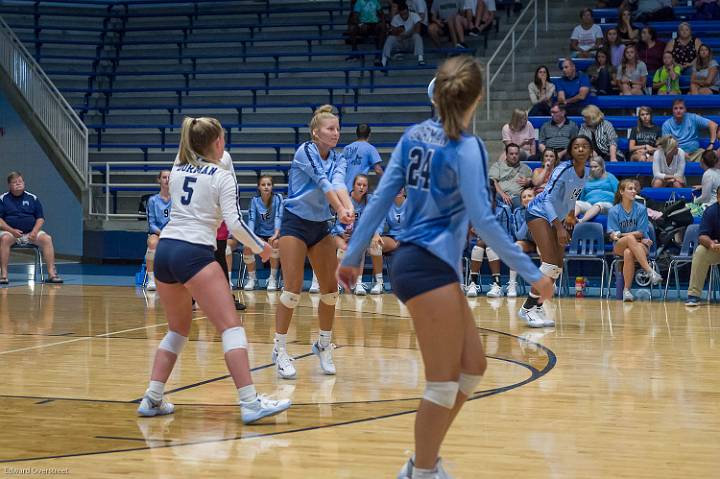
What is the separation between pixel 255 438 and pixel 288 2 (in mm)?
17832

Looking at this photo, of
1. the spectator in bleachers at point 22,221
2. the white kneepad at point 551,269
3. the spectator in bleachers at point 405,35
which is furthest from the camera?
the spectator in bleachers at point 405,35

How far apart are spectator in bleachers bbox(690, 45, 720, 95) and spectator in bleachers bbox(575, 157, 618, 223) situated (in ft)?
10.5

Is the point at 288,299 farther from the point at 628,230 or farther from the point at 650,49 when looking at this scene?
the point at 650,49

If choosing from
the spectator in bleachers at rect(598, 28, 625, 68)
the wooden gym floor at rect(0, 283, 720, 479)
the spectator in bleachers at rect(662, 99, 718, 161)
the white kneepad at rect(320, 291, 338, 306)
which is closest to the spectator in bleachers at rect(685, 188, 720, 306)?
the wooden gym floor at rect(0, 283, 720, 479)

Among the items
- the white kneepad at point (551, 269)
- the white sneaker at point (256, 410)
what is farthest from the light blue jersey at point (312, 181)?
the white kneepad at point (551, 269)

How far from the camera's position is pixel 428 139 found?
390cm

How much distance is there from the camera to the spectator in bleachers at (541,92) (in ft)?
52.8

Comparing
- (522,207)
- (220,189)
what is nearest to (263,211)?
(522,207)

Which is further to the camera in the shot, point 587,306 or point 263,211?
point 263,211

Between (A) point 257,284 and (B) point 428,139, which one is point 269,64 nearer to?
(A) point 257,284

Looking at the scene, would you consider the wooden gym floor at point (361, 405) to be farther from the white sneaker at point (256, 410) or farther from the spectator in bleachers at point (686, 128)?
the spectator in bleachers at point (686, 128)

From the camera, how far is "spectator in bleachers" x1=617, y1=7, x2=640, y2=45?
1683cm

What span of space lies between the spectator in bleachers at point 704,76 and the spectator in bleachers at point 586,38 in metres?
1.83

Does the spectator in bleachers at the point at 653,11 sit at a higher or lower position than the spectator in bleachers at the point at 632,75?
higher
